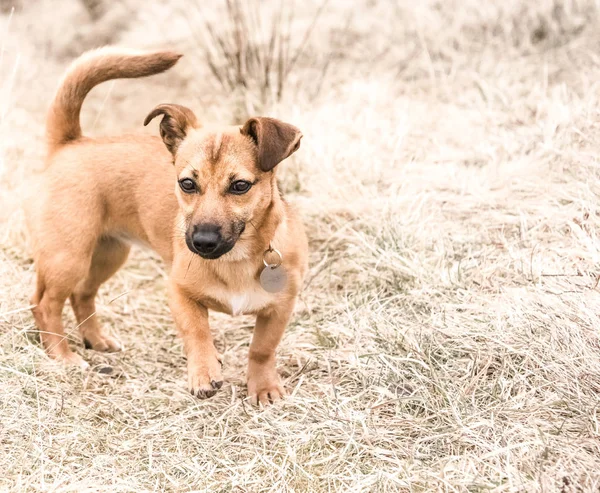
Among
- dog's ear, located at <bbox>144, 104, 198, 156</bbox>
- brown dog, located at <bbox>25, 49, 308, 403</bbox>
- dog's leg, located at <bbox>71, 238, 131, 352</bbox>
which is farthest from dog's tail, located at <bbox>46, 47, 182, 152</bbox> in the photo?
dog's leg, located at <bbox>71, 238, 131, 352</bbox>

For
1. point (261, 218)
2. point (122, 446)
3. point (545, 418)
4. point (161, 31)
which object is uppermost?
point (261, 218)

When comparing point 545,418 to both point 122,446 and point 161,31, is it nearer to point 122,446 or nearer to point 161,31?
point 122,446

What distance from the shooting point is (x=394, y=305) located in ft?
14.5

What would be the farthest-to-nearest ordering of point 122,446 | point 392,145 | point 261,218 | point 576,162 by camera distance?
point 392,145 < point 576,162 < point 261,218 < point 122,446

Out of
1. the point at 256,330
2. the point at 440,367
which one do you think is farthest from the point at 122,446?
the point at 440,367

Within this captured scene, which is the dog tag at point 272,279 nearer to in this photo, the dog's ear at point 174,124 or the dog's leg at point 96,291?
the dog's ear at point 174,124

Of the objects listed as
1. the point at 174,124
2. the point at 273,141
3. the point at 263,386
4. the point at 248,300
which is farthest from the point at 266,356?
the point at 174,124

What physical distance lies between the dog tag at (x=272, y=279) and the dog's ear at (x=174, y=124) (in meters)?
0.85

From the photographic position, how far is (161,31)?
9.27 meters

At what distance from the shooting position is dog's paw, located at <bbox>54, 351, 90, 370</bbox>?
14.3 ft

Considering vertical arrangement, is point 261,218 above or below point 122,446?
above

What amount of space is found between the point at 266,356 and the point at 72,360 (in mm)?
1205

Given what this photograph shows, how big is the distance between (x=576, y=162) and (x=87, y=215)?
328 cm

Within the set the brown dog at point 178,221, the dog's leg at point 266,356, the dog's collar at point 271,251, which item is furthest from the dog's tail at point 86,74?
the dog's leg at point 266,356
